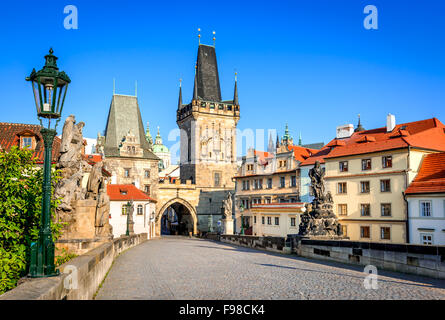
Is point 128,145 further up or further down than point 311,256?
further up

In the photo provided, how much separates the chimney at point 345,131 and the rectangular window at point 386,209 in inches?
605

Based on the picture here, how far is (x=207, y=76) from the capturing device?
77.4 meters

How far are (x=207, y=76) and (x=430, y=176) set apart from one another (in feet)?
167

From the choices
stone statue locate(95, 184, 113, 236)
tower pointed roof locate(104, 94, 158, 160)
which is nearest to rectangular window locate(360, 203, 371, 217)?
stone statue locate(95, 184, 113, 236)

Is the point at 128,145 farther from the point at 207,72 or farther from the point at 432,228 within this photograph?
the point at 432,228

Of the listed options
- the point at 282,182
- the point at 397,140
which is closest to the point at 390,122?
the point at 397,140

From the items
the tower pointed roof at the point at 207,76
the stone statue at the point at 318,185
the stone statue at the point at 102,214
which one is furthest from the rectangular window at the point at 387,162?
the tower pointed roof at the point at 207,76

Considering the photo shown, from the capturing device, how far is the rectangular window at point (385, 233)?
35.5m

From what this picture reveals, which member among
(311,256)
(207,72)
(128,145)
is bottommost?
(311,256)

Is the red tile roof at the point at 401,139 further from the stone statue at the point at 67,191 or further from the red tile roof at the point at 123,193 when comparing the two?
the stone statue at the point at 67,191

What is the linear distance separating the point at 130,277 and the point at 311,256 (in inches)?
351
